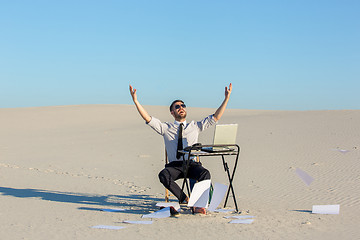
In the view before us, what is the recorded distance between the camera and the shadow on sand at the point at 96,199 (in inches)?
271

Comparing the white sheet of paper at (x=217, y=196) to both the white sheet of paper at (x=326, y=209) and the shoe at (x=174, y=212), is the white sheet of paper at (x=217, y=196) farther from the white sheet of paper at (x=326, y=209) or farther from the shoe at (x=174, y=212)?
the white sheet of paper at (x=326, y=209)

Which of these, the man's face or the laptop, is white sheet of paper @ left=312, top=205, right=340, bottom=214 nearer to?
the laptop

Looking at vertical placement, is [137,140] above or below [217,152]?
below

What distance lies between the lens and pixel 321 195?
26.7 ft

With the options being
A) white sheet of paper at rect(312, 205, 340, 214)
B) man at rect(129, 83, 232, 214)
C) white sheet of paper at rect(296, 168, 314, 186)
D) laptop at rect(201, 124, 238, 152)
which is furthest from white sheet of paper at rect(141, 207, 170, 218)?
white sheet of paper at rect(296, 168, 314, 186)

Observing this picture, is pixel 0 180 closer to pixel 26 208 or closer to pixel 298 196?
pixel 26 208

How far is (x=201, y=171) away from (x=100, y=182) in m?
4.20

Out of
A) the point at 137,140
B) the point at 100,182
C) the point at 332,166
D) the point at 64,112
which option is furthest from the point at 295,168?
the point at 64,112

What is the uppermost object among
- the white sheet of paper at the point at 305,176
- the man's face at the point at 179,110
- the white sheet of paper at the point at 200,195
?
the man's face at the point at 179,110

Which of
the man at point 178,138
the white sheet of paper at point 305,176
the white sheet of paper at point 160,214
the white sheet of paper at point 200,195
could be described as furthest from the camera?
the white sheet of paper at point 305,176

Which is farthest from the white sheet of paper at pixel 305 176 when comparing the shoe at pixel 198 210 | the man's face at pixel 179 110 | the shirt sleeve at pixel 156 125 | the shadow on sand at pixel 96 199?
the shirt sleeve at pixel 156 125

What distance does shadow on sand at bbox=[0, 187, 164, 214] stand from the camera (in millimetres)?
6884

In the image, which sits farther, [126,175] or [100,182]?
[126,175]

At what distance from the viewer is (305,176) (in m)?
10.7
